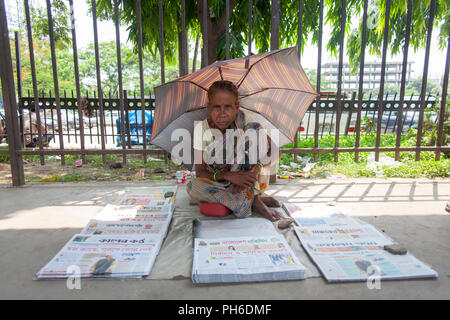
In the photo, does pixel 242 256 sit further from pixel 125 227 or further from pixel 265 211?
pixel 125 227

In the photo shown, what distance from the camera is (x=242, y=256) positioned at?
1586 millimetres

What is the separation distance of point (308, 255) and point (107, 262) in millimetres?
1121

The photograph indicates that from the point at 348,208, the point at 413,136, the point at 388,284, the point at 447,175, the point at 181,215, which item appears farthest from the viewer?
the point at 413,136

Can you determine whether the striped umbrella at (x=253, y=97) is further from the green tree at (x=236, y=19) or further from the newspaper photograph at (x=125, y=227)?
the green tree at (x=236, y=19)

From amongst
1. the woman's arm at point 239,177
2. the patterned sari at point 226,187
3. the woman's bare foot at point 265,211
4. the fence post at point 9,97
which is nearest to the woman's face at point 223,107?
the patterned sari at point 226,187

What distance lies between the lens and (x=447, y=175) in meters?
3.55

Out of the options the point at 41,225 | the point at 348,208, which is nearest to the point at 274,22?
the point at 348,208

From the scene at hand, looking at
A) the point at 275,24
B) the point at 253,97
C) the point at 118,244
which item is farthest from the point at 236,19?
the point at 118,244

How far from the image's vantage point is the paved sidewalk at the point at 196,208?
135cm

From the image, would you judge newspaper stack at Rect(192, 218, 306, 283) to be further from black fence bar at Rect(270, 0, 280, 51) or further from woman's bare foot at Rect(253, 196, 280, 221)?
black fence bar at Rect(270, 0, 280, 51)

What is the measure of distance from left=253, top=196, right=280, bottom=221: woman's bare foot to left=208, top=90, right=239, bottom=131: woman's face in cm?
70

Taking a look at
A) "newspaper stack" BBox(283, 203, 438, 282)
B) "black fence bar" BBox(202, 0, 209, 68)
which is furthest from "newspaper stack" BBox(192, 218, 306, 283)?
"black fence bar" BBox(202, 0, 209, 68)

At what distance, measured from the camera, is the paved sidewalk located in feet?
4.42
